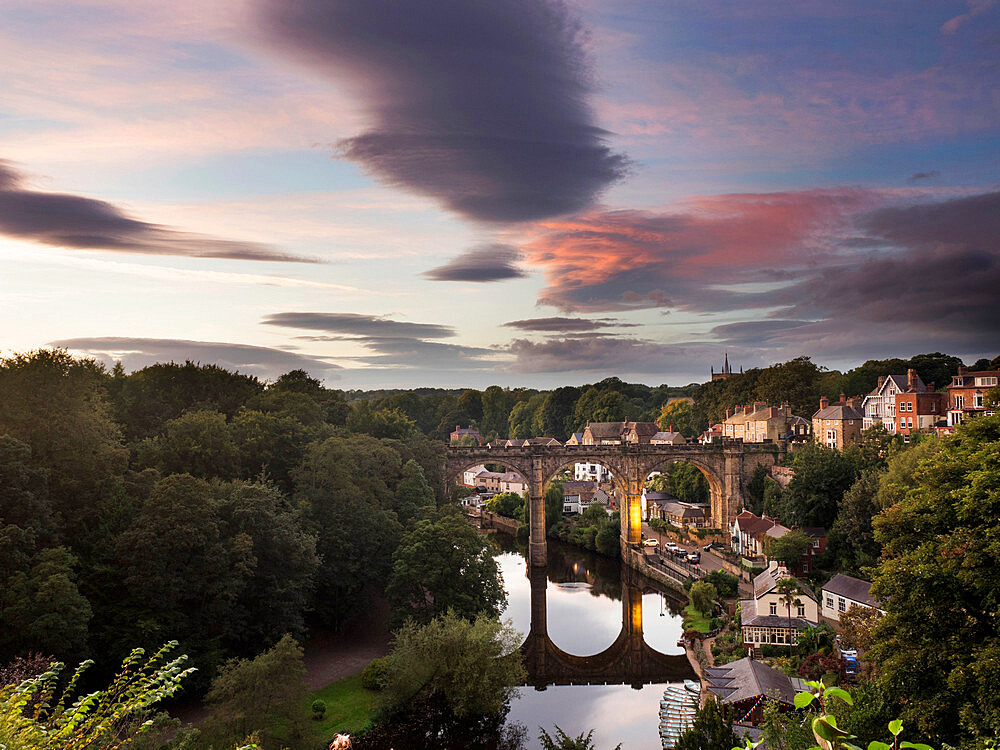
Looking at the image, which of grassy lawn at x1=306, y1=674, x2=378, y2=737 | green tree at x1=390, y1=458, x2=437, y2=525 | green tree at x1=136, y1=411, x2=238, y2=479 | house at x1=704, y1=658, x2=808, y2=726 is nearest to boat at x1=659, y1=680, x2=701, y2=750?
house at x1=704, y1=658, x2=808, y2=726

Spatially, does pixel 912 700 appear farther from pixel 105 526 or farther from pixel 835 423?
pixel 835 423

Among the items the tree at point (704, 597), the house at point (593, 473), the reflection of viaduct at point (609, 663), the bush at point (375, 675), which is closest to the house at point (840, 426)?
the tree at point (704, 597)

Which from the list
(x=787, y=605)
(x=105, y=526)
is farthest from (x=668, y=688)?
(x=105, y=526)

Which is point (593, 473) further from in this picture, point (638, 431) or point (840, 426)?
point (840, 426)

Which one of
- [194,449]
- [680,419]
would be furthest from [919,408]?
[194,449]

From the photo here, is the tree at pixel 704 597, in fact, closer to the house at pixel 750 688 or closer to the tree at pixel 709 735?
the house at pixel 750 688

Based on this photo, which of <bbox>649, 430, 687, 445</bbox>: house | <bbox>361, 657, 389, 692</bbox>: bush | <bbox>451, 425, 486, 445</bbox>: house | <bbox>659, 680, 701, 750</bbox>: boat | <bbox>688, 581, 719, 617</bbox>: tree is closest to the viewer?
<bbox>659, 680, 701, 750</bbox>: boat

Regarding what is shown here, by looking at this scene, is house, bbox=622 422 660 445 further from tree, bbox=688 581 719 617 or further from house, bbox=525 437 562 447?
tree, bbox=688 581 719 617
